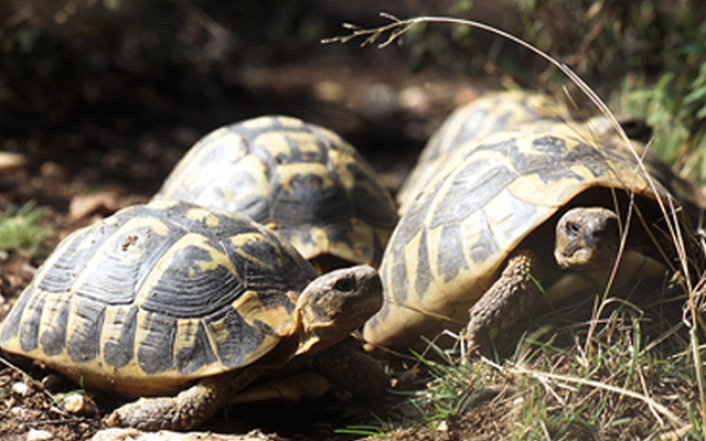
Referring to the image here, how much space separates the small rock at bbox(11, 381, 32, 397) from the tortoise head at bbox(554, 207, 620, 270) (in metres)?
2.06

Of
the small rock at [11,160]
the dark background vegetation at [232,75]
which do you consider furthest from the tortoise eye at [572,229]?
the small rock at [11,160]

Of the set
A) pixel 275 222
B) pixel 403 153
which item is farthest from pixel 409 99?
pixel 275 222

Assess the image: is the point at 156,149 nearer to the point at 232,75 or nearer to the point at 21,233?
the point at 232,75

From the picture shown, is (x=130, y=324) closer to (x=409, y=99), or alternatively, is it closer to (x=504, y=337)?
(x=504, y=337)

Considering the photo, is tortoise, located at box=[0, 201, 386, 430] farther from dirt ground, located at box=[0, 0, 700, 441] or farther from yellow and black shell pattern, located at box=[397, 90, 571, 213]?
yellow and black shell pattern, located at box=[397, 90, 571, 213]

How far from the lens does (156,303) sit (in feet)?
8.23

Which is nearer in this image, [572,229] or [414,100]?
[572,229]

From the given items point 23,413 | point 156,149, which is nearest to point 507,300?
point 23,413

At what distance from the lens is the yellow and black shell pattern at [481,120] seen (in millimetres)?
4664

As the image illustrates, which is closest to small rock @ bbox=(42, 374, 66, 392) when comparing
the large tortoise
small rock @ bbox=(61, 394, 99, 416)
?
small rock @ bbox=(61, 394, 99, 416)

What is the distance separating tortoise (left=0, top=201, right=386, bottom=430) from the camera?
246cm

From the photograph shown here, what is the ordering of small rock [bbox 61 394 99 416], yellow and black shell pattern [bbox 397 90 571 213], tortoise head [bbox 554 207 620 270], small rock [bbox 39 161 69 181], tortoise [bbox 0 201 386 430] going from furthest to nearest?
small rock [bbox 39 161 69 181], yellow and black shell pattern [bbox 397 90 571 213], small rock [bbox 61 394 99 416], tortoise [bbox 0 201 386 430], tortoise head [bbox 554 207 620 270]

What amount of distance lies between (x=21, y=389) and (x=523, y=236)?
1.98 metres

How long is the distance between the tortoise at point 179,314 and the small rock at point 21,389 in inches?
4.9
